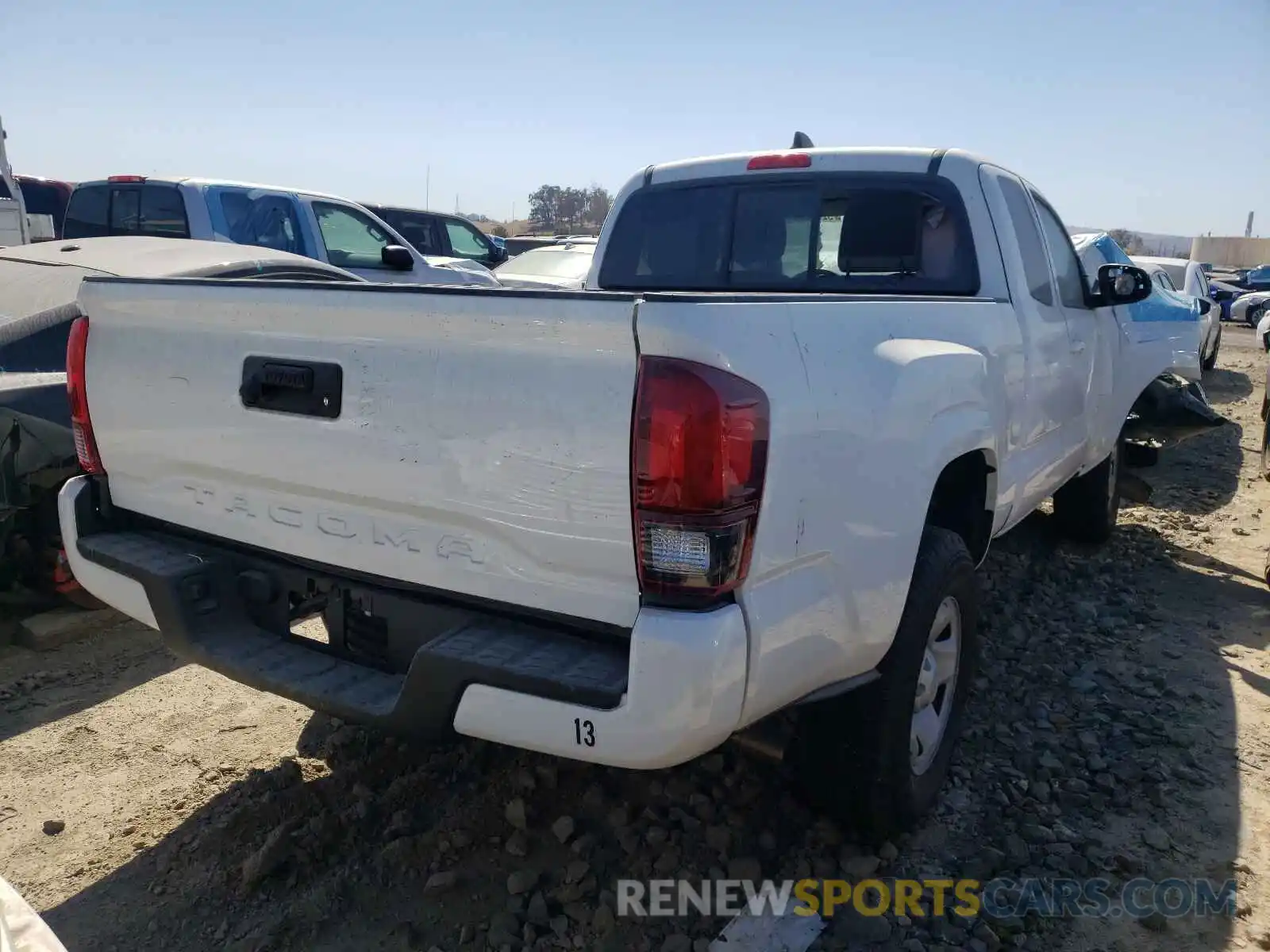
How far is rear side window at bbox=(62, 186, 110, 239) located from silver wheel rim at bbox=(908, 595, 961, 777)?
830cm

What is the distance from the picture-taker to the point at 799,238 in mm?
3930

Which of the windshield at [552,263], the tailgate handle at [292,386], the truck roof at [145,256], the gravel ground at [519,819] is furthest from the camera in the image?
the windshield at [552,263]

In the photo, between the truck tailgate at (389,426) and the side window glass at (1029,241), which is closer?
the truck tailgate at (389,426)

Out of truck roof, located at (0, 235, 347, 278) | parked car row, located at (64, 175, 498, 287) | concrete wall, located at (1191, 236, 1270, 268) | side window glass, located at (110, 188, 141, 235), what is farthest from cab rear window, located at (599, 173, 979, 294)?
concrete wall, located at (1191, 236, 1270, 268)

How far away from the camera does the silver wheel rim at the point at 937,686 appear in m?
2.93

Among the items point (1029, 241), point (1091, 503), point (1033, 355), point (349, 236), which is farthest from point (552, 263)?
point (1033, 355)

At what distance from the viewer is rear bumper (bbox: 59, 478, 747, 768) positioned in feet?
6.34

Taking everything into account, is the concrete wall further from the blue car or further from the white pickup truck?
the white pickup truck

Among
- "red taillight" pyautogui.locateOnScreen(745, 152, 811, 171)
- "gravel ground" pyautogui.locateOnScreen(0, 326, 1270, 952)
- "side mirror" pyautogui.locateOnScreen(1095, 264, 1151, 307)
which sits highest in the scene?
"red taillight" pyautogui.locateOnScreen(745, 152, 811, 171)

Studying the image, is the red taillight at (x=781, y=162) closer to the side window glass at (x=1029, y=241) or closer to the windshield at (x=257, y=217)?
the side window glass at (x=1029, y=241)

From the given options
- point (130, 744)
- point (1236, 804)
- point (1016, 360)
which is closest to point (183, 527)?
point (130, 744)

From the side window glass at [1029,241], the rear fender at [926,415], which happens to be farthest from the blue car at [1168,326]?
the rear fender at [926,415]

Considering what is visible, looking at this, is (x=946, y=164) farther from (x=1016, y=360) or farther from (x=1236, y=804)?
(x=1236, y=804)

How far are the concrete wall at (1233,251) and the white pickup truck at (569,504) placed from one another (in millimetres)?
64670
